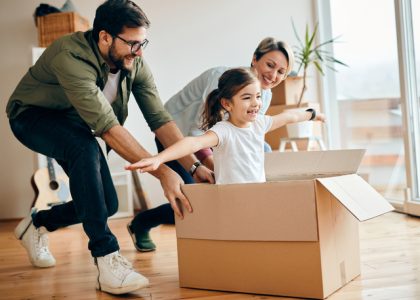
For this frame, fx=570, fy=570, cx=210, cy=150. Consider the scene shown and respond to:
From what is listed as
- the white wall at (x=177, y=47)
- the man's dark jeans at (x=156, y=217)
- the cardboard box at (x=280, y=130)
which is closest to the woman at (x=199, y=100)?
the man's dark jeans at (x=156, y=217)

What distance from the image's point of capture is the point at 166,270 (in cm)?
207

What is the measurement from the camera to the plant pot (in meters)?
3.44

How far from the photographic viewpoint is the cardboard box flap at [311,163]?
192 centimetres

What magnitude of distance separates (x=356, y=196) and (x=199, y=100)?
1083 mm

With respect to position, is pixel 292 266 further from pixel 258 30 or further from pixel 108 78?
pixel 258 30

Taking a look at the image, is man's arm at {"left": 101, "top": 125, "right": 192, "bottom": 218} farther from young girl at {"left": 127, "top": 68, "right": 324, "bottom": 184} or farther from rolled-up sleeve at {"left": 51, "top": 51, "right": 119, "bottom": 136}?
young girl at {"left": 127, "top": 68, "right": 324, "bottom": 184}

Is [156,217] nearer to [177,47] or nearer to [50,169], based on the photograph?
[50,169]

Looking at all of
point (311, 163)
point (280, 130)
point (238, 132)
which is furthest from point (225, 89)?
point (280, 130)

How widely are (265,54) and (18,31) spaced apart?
277 centimetres

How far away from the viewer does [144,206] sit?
427 centimetres

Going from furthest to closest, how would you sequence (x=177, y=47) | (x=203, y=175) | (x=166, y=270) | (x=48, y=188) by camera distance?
1. (x=177, y=47)
2. (x=48, y=188)
3. (x=166, y=270)
4. (x=203, y=175)

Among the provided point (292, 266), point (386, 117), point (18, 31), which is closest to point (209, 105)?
point (292, 266)

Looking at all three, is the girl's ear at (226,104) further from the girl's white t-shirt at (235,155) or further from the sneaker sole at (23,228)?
the sneaker sole at (23,228)

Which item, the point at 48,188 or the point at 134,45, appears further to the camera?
the point at 48,188
